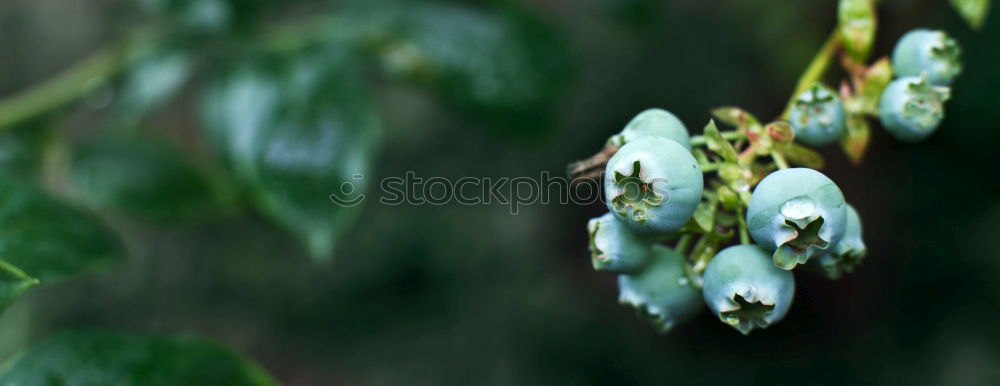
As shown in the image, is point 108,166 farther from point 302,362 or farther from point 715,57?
point 715,57

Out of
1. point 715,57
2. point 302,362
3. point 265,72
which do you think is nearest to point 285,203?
point 265,72

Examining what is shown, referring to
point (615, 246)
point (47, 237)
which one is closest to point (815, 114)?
point (615, 246)

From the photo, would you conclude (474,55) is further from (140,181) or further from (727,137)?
(727,137)

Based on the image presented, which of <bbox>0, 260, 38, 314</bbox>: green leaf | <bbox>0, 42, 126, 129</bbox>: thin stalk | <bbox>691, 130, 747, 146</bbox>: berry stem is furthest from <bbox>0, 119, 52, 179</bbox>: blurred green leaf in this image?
<bbox>691, 130, 747, 146</bbox>: berry stem

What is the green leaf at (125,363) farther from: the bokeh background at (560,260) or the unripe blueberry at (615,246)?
the bokeh background at (560,260)

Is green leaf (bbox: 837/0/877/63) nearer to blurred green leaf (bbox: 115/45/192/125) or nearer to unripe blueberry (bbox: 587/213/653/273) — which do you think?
unripe blueberry (bbox: 587/213/653/273)

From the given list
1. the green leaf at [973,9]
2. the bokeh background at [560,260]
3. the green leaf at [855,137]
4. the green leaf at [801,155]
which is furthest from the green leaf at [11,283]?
the bokeh background at [560,260]
